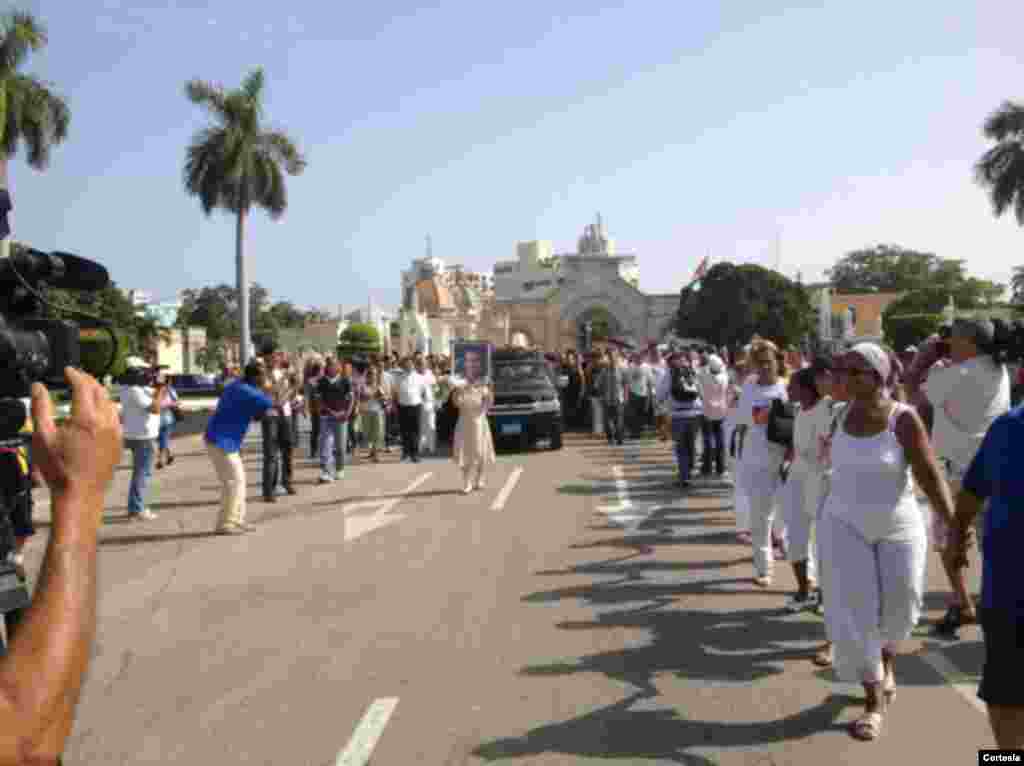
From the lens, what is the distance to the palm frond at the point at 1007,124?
43.8 m

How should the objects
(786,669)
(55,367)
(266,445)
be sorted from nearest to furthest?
1. (55,367)
2. (786,669)
3. (266,445)

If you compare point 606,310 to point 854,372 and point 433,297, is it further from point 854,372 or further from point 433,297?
point 854,372

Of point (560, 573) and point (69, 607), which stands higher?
point (69, 607)

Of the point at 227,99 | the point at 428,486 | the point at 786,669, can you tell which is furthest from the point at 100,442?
the point at 227,99

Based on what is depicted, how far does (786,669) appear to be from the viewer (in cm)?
A: 551

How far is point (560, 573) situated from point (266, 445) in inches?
232

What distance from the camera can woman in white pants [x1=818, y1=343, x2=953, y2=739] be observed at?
467cm

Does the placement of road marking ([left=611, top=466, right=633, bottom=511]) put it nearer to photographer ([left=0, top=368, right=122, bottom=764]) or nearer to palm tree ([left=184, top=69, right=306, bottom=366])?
photographer ([left=0, top=368, right=122, bottom=764])

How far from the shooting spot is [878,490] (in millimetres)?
4773

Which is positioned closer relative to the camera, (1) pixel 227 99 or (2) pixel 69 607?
(2) pixel 69 607

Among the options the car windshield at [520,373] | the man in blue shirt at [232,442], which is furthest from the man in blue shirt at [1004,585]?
the car windshield at [520,373]

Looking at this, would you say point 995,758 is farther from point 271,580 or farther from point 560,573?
point 271,580

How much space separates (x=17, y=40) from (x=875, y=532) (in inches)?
1391

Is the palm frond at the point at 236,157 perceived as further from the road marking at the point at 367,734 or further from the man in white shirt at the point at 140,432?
the road marking at the point at 367,734
